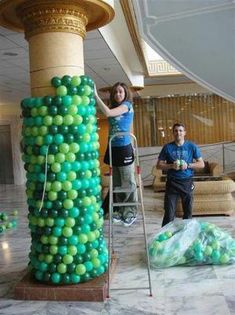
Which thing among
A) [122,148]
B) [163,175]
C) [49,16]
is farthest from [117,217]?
[163,175]

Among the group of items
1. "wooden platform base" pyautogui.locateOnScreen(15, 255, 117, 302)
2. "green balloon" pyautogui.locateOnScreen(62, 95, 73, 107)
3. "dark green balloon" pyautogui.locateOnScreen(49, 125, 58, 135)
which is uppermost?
"green balloon" pyautogui.locateOnScreen(62, 95, 73, 107)

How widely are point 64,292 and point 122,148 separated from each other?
209 cm

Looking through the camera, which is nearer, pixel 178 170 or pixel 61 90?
pixel 61 90

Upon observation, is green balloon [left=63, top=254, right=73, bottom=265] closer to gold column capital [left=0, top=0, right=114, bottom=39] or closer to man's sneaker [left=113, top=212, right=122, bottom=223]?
gold column capital [left=0, top=0, right=114, bottom=39]

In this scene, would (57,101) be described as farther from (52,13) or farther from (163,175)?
(163,175)

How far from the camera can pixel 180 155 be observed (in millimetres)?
4238

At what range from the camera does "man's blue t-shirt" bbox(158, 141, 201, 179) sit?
4.21 metres

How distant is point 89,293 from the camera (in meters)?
2.94

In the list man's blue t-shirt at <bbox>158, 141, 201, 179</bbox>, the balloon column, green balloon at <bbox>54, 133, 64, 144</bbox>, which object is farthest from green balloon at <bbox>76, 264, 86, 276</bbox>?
man's blue t-shirt at <bbox>158, 141, 201, 179</bbox>

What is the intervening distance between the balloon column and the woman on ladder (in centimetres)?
56

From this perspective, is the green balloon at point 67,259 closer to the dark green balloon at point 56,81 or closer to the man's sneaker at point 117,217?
the dark green balloon at point 56,81

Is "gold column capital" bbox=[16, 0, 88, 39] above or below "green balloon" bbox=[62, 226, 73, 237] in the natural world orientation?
above

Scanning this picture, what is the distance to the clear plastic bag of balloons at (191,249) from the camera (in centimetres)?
354

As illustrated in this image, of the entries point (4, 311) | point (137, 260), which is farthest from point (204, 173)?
point (4, 311)
